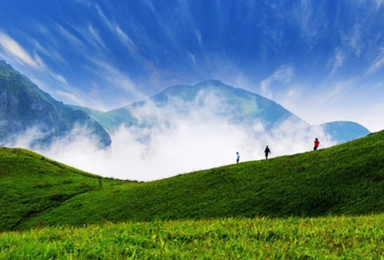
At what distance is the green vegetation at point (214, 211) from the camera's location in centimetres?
700

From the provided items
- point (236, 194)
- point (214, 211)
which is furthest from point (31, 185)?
point (236, 194)

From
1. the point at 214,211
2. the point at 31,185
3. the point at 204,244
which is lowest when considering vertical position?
the point at 204,244

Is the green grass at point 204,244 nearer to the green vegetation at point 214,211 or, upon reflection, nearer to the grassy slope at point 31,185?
the green vegetation at point 214,211

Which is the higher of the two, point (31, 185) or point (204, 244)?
point (31, 185)

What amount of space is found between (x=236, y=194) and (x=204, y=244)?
37.0m

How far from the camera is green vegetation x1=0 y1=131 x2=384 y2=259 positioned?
7.00 metres

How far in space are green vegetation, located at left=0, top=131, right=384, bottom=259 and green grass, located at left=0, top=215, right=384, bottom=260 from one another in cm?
3

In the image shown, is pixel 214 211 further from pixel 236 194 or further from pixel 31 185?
pixel 31 185

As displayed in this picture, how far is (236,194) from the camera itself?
43.5 meters

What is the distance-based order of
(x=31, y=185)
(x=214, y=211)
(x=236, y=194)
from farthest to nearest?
(x=31, y=185) → (x=236, y=194) → (x=214, y=211)

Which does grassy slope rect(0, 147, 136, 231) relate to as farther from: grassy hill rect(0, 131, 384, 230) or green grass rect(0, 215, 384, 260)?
green grass rect(0, 215, 384, 260)

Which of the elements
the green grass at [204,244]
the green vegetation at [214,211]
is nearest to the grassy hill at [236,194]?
the green vegetation at [214,211]

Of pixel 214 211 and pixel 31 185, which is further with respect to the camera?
pixel 31 185

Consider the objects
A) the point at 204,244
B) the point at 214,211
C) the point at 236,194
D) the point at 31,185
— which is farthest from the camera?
the point at 31,185
